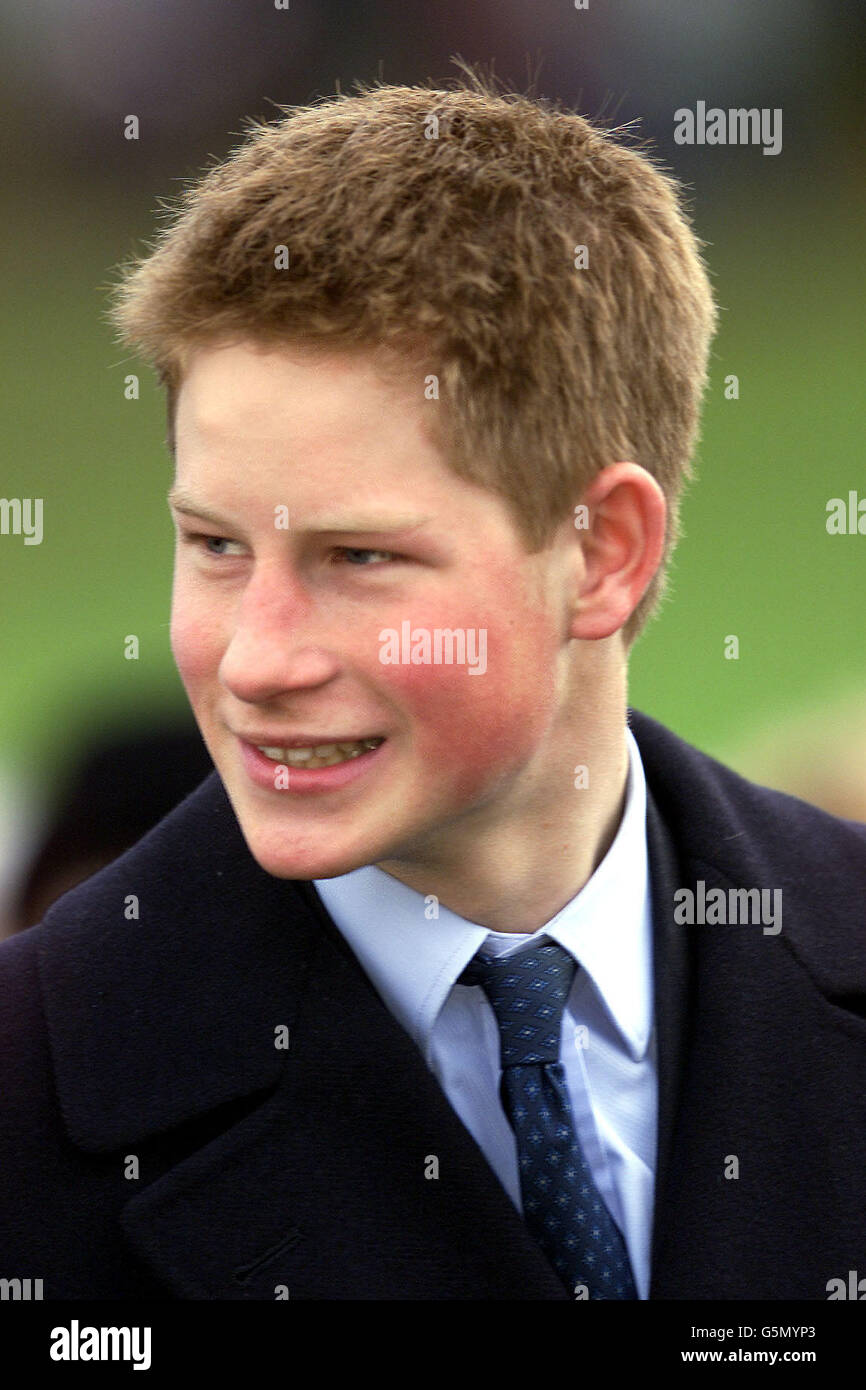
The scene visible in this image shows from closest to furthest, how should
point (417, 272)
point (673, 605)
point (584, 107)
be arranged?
point (417, 272) < point (584, 107) < point (673, 605)

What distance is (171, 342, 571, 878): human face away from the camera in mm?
1646

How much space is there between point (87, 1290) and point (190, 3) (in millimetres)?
3799

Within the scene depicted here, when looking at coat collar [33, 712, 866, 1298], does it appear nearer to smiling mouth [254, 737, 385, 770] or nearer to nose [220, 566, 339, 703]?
smiling mouth [254, 737, 385, 770]

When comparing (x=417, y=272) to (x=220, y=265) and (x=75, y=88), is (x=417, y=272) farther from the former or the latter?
(x=75, y=88)

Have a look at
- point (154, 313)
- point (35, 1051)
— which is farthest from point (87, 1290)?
point (154, 313)

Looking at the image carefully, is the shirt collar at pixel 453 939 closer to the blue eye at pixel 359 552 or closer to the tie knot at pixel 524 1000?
the tie knot at pixel 524 1000

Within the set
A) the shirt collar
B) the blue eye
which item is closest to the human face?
the blue eye

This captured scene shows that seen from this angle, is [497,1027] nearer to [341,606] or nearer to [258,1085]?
[258,1085]

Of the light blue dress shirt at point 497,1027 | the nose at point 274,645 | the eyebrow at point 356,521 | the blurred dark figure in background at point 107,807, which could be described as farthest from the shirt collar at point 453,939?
the blurred dark figure in background at point 107,807

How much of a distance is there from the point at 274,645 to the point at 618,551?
50 cm

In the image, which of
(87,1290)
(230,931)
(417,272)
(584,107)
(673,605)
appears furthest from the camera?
(673,605)

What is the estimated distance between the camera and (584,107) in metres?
4.22

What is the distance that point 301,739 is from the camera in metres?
1.71

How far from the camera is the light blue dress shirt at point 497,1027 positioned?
Result: 1.94 meters
